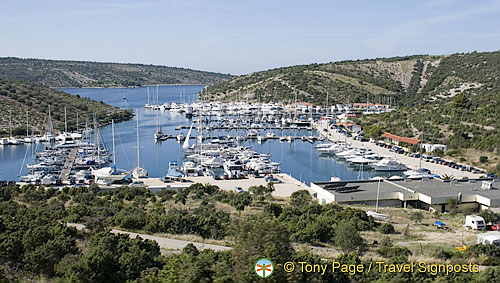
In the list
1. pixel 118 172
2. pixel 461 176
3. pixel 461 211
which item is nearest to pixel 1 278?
pixel 461 211

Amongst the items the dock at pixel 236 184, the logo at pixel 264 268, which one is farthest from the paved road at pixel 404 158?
the logo at pixel 264 268

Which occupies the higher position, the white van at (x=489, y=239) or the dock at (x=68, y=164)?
the white van at (x=489, y=239)

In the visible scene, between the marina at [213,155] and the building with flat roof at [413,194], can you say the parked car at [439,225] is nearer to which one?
the building with flat roof at [413,194]

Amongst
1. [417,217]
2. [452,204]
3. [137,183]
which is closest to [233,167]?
[137,183]

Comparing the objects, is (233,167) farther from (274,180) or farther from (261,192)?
(261,192)

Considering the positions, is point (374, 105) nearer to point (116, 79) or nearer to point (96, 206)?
point (96, 206)
